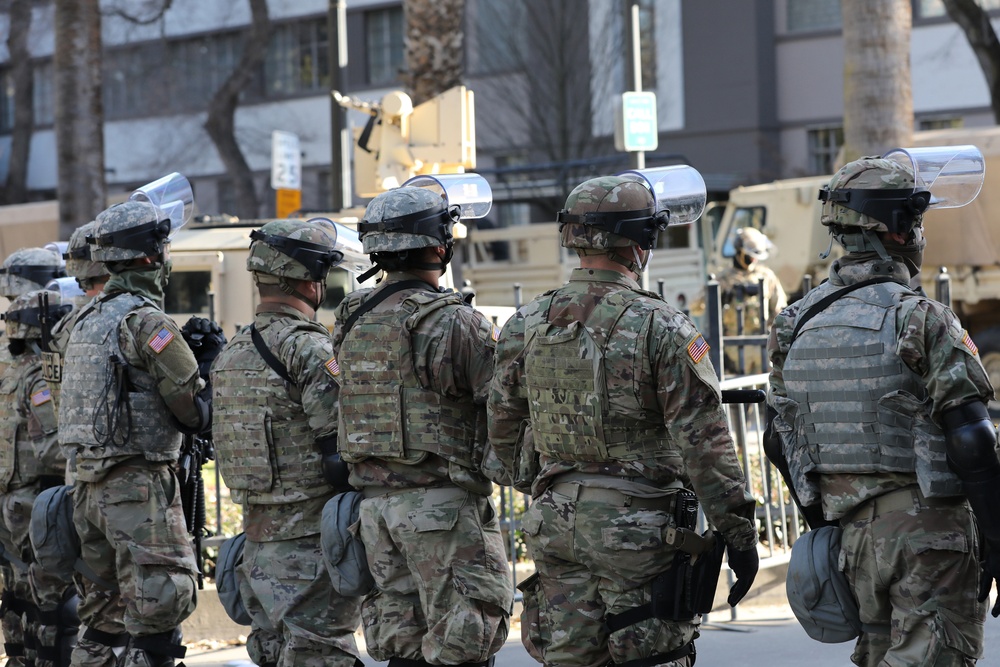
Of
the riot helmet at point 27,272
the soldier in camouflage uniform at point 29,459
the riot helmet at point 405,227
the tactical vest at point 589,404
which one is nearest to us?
the tactical vest at point 589,404

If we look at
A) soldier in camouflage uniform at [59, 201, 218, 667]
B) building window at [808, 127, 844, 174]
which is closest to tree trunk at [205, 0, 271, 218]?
building window at [808, 127, 844, 174]

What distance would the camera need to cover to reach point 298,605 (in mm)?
5016

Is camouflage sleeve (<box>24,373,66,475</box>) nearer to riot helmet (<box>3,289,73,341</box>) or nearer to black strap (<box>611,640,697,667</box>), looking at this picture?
riot helmet (<box>3,289,73,341</box>)

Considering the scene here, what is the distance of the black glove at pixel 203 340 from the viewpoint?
5.77 meters

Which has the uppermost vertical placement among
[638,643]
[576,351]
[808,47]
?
[808,47]

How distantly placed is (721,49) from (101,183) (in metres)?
14.6

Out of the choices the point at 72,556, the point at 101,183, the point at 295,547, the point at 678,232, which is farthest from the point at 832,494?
the point at 678,232

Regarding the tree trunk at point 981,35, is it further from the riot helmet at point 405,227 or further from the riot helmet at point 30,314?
the riot helmet at point 405,227

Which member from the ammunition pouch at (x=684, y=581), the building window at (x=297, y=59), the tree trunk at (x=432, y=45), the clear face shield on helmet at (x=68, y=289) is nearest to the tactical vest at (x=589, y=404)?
the ammunition pouch at (x=684, y=581)

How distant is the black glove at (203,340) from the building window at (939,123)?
2096cm

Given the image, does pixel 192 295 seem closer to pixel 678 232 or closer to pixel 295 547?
pixel 295 547

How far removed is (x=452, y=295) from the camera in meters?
4.70

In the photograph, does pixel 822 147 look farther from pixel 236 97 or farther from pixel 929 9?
pixel 236 97

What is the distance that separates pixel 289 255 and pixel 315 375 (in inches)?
19.3
